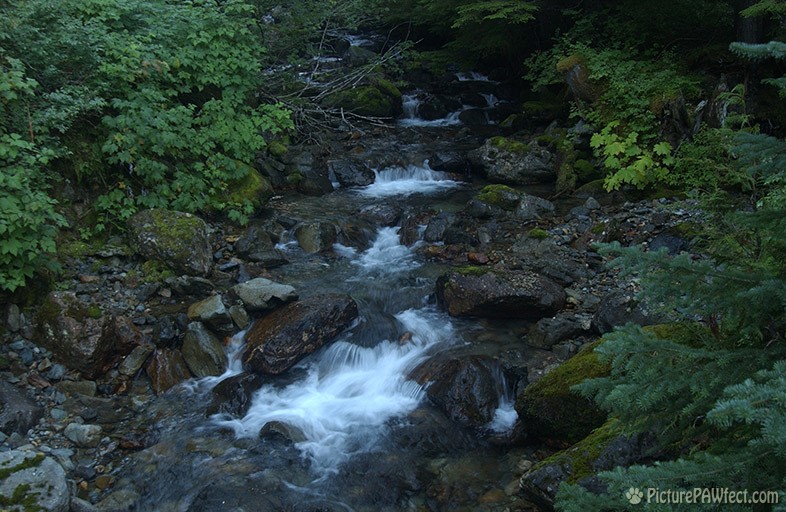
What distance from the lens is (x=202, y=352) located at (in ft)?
24.1

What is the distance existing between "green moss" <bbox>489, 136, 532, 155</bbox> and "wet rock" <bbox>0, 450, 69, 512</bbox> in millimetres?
11189

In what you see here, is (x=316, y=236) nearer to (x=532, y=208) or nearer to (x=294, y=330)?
(x=294, y=330)

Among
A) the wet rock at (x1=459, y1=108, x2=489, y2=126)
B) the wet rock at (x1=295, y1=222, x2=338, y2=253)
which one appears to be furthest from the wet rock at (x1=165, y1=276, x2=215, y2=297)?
the wet rock at (x1=459, y1=108, x2=489, y2=126)

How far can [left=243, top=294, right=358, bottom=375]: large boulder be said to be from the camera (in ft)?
24.0

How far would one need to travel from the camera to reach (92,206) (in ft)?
28.9

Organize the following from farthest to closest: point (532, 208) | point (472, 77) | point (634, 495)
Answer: point (472, 77), point (532, 208), point (634, 495)

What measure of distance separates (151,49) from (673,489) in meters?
9.70

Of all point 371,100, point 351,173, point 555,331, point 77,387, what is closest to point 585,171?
point 351,173

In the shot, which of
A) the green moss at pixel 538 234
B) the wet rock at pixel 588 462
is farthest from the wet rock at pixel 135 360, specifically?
the green moss at pixel 538 234

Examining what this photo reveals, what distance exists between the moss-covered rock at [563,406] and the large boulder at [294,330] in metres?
2.90

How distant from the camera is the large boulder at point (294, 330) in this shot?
733cm

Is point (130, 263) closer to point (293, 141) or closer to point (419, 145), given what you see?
point (293, 141)

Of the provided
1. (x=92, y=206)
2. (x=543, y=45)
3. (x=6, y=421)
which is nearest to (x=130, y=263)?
(x=92, y=206)

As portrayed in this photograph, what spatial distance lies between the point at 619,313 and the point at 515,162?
7014 millimetres
